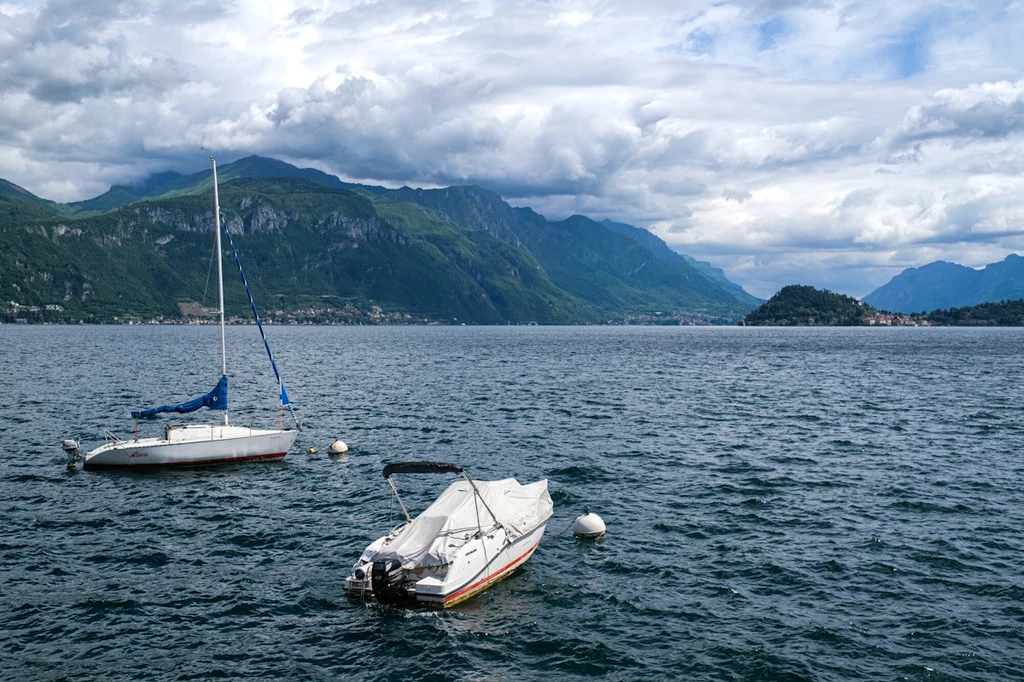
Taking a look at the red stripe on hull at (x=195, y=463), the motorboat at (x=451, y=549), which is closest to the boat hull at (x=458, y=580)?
the motorboat at (x=451, y=549)

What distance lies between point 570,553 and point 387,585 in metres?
10.4

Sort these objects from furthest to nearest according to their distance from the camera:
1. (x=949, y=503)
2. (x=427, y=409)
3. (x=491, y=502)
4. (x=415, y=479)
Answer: (x=427, y=409) → (x=415, y=479) → (x=949, y=503) → (x=491, y=502)

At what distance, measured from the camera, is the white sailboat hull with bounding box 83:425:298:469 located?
1922 inches

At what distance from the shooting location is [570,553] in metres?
34.2

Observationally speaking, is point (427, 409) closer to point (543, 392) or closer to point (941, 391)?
point (543, 392)

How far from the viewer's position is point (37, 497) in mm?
41531

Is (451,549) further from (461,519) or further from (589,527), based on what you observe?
(589,527)

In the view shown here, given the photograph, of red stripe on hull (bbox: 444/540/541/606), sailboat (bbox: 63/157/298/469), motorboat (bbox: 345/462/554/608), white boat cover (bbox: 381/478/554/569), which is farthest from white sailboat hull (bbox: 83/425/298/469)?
red stripe on hull (bbox: 444/540/541/606)

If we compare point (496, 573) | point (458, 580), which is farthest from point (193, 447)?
point (458, 580)

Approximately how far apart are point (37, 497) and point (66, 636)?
20710 mm

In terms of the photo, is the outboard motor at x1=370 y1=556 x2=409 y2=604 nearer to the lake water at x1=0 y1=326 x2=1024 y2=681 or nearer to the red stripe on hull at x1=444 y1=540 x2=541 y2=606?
the lake water at x1=0 y1=326 x2=1024 y2=681

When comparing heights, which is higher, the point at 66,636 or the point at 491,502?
the point at 491,502

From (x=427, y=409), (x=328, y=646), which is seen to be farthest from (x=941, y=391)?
(x=328, y=646)

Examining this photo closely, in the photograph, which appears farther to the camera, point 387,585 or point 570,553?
point 570,553
